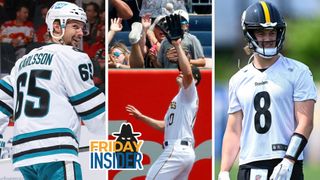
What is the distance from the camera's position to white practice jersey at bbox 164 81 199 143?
9828 mm

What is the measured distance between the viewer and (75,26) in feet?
25.5

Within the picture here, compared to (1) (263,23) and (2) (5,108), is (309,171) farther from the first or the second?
(1) (263,23)

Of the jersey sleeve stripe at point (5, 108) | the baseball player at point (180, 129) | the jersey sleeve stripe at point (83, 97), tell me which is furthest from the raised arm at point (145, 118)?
the jersey sleeve stripe at point (83, 97)

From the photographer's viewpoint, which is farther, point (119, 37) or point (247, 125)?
point (119, 37)

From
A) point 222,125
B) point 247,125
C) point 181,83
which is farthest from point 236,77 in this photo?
point 222,125

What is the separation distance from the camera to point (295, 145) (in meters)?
6.28

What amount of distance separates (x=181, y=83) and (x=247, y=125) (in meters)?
3.32

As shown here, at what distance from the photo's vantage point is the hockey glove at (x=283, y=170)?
6258 mm

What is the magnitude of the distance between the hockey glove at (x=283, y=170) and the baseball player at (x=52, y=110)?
1.53 metres

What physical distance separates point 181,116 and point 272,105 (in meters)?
3.50

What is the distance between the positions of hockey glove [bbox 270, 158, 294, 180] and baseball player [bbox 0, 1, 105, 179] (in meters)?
1.53

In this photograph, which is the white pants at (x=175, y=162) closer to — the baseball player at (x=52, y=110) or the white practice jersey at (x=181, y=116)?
the white practice jersey at (x=181, y=116)

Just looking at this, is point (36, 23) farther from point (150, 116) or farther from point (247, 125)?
point (247, 125)

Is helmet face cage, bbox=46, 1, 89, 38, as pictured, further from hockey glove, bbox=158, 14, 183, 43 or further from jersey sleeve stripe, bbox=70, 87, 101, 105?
hockey glove, bbox=158, 14, 183, 43
